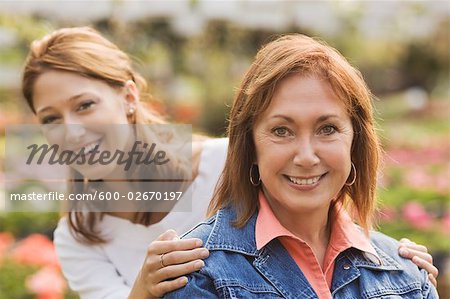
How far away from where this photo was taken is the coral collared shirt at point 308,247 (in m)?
1.91

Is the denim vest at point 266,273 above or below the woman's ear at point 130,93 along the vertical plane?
below

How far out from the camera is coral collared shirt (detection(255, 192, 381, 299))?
6.26 ft

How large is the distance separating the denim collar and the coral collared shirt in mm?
17

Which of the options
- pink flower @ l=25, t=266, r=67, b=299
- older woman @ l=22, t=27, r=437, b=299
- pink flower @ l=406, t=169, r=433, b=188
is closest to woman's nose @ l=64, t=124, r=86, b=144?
older woman @ l=22, t=27, r=437, b=299

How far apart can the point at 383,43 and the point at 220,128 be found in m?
6.83

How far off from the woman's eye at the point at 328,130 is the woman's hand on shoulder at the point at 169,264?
410 mm

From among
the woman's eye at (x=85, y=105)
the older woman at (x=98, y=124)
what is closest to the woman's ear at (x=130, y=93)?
the older woman at (x=98, y=124)

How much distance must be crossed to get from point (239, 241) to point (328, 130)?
0.36 m

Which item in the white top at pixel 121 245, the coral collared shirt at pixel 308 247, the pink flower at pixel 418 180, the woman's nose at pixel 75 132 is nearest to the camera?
the coral collared shirt at pixel 308 247

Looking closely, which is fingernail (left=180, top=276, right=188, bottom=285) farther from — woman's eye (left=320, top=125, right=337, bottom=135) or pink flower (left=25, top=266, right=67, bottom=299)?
pink flower (left=25, top=266, right=67, bottom=299)

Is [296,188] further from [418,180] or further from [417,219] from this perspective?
[418,180]

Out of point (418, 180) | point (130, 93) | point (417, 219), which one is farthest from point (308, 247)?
point (418, 180)

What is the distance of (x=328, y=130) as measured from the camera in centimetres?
186

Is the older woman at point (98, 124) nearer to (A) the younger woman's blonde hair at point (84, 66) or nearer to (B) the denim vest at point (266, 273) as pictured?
(A) the younger woman's blonde hair at point (84, 66)
